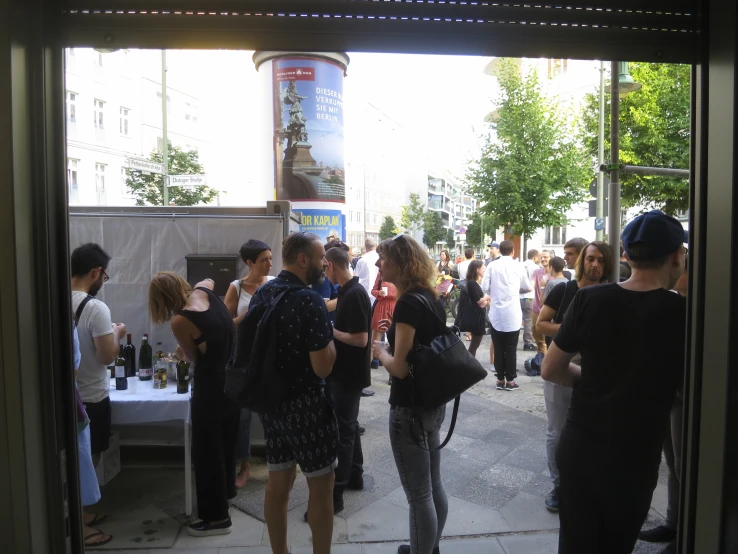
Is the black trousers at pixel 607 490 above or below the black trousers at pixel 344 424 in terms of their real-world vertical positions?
above

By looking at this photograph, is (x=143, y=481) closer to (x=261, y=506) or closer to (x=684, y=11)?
(x=261, y=506)

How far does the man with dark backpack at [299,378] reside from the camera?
2.65 m

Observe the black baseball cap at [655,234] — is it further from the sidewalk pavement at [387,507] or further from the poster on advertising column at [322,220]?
the poster on advertising column at [322,220]

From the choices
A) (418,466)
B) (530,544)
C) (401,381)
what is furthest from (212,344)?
(530,544)

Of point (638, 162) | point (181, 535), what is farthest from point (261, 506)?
point (638, 162)

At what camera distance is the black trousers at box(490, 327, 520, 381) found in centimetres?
739

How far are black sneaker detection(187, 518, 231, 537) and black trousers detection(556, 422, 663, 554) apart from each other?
243 cm

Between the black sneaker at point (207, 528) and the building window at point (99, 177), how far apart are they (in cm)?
3410

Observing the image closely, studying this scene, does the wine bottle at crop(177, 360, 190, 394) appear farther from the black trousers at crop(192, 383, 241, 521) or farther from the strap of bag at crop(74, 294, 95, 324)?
the strap of bag at crop(74, 294, 95, 324)

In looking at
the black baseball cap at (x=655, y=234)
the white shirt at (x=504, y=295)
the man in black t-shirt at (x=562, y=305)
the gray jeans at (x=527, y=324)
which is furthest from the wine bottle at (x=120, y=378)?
the gray jeans at (x=527, y=324)

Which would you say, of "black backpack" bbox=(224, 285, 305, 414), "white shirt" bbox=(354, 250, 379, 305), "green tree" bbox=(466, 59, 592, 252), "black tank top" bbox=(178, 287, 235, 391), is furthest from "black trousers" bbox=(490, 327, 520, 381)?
"green tree" bbox=(466, 59, 592, 252)

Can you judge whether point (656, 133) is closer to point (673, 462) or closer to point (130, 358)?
point (673, 462)

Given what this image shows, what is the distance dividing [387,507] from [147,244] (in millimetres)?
3217

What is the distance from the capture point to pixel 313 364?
2.66m
